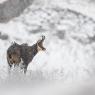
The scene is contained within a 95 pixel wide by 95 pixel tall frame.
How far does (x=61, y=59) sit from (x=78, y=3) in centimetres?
245

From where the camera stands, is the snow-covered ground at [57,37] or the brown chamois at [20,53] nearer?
the brown chamois at [20,53]

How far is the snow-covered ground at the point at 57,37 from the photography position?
24.6 ft

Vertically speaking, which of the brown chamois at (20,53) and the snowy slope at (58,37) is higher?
the snowy slope at (58,37)

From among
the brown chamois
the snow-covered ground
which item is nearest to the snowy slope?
the snow-covered ground

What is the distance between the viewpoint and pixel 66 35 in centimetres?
859

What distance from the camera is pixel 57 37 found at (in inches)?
336

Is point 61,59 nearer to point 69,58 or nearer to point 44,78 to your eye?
point 69,58

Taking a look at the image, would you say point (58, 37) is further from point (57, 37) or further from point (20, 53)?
point (20, 53)

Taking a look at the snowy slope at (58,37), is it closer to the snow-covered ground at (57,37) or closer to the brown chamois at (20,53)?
the snow-covered ground at (57,37)

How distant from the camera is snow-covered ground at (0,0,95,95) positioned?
7508 millimetres

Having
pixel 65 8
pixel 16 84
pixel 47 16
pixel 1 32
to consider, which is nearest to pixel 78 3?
pixel 65 8

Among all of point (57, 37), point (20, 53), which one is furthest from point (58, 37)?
point (20, 53)

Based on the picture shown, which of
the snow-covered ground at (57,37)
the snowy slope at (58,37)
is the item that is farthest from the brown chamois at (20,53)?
the snowy slope at (58,37)

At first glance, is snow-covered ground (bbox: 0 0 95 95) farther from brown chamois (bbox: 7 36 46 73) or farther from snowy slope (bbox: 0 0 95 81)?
brown chamois (bbox: 7 36 46 73)
